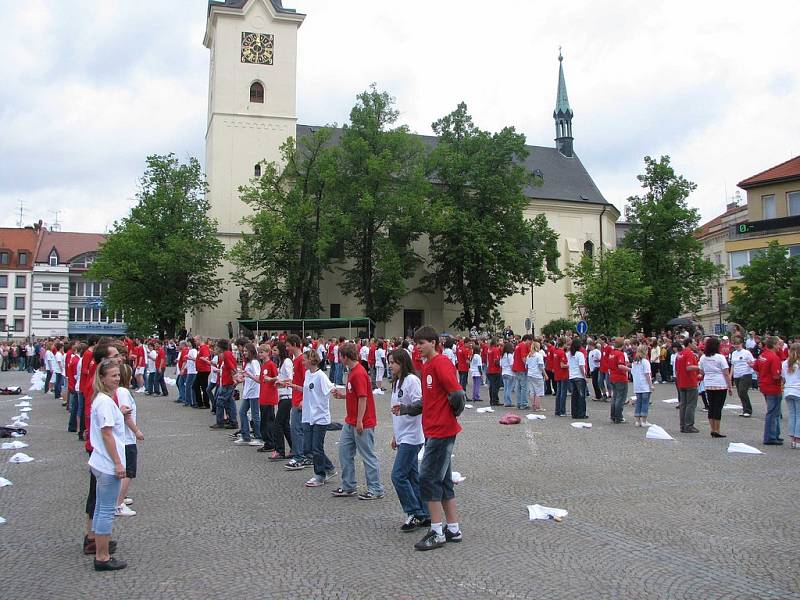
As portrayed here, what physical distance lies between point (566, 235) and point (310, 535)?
198 feet

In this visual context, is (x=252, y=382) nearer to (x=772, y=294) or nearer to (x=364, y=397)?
(x=364, y=397)

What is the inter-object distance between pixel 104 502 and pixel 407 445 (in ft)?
9.17

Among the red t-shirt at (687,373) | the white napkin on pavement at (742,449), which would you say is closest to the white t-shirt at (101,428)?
the white napkin on pavement at (742,449)

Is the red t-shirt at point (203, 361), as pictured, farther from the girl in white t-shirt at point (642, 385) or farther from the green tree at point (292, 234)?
the green tree at point (292, 234)

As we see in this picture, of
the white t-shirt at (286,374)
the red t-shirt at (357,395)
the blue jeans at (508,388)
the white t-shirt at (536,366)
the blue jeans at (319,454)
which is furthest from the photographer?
the blue jeans at (508,388)

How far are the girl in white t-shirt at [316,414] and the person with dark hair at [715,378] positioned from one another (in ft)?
24.3

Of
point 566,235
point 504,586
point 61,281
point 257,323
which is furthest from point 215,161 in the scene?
point 504,586

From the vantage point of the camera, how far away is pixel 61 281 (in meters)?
86.1

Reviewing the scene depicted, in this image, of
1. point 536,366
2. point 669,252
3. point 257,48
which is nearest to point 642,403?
point 536,366

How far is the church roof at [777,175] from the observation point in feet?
157

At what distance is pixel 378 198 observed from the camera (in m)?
45.5

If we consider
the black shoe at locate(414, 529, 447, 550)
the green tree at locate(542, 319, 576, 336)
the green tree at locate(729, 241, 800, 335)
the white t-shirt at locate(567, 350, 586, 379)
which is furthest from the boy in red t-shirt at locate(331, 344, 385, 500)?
the green tree at locate(542, 319, 576, 336)

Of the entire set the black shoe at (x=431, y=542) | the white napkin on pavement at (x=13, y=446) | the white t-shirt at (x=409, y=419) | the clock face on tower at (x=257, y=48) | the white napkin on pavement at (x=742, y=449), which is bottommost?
the white napkin on pavement at (x=13, y=446)

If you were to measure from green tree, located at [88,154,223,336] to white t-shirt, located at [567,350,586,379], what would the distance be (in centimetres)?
3411
